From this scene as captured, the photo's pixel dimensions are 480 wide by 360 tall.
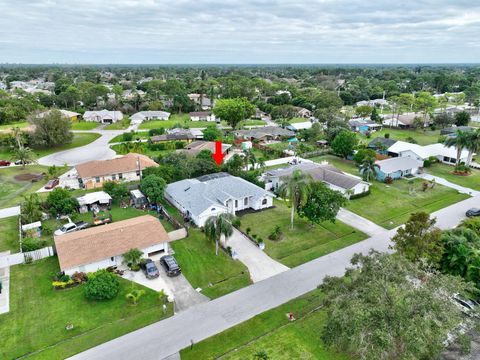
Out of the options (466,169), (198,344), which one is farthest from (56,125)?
(466,169)

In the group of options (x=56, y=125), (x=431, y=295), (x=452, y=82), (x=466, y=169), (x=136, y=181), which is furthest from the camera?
(x=452, y=82)

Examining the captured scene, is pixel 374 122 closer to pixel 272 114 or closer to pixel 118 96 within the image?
pixel 272 114

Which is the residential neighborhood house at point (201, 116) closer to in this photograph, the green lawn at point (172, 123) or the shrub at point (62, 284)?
the green lawn at point (172, 123)

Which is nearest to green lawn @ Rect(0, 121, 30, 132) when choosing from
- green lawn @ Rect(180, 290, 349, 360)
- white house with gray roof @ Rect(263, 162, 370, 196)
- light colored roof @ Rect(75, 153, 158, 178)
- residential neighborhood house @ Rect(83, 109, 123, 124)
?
residential neighborhood house @ Rect(83, 109, 123, 124)

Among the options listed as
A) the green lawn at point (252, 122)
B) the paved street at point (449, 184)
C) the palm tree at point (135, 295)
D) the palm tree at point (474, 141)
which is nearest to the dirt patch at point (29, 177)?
the palm tree at point (135, 295)

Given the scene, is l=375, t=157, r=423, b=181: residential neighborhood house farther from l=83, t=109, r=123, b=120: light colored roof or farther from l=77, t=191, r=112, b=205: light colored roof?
l=83, t=109, r=123, b=120: light colored roof

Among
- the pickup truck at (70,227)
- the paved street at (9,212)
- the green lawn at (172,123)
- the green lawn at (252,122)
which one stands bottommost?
the paved street at (9,212)
